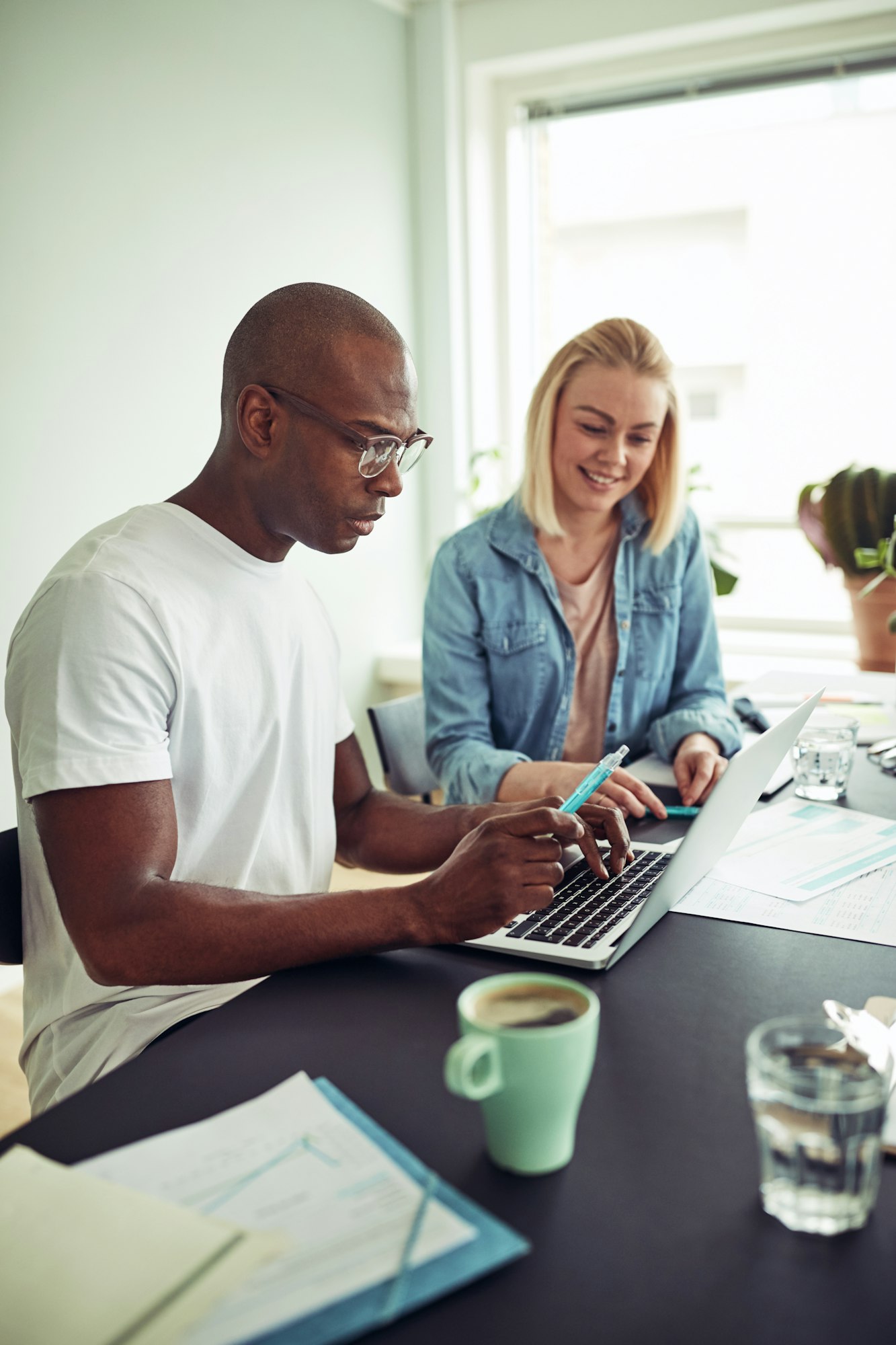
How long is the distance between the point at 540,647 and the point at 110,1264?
1.40 meters

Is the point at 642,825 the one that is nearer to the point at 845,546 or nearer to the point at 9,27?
the point at 845,546

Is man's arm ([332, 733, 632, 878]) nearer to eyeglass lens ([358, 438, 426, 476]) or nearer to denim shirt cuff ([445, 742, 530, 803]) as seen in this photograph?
denim shirt cuff ([445, 742, 530, 803])

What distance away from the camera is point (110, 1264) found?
576 millimetres

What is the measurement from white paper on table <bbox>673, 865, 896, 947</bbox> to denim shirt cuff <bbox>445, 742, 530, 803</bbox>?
0.48m

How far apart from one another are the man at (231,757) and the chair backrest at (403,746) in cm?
43

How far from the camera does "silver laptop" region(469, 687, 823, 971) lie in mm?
979

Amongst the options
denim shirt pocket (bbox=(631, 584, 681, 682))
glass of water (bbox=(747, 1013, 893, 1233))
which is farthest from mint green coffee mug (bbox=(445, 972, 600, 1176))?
denim shirt pocket (bbox=(631, 584, 681, 682))

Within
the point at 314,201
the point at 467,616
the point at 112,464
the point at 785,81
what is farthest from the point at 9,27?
the point at 785,81

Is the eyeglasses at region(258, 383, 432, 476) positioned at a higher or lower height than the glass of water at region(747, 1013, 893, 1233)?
higher

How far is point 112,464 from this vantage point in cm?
272

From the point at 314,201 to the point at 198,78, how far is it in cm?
56

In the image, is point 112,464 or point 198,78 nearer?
point 112,464

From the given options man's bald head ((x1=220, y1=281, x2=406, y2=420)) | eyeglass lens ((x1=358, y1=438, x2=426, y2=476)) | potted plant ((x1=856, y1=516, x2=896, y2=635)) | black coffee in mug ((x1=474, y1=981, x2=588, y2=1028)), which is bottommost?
black coffee in mug ((x1=474, y1=981, x2=588, y2=1028))

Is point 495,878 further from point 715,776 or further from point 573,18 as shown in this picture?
point 573,18
